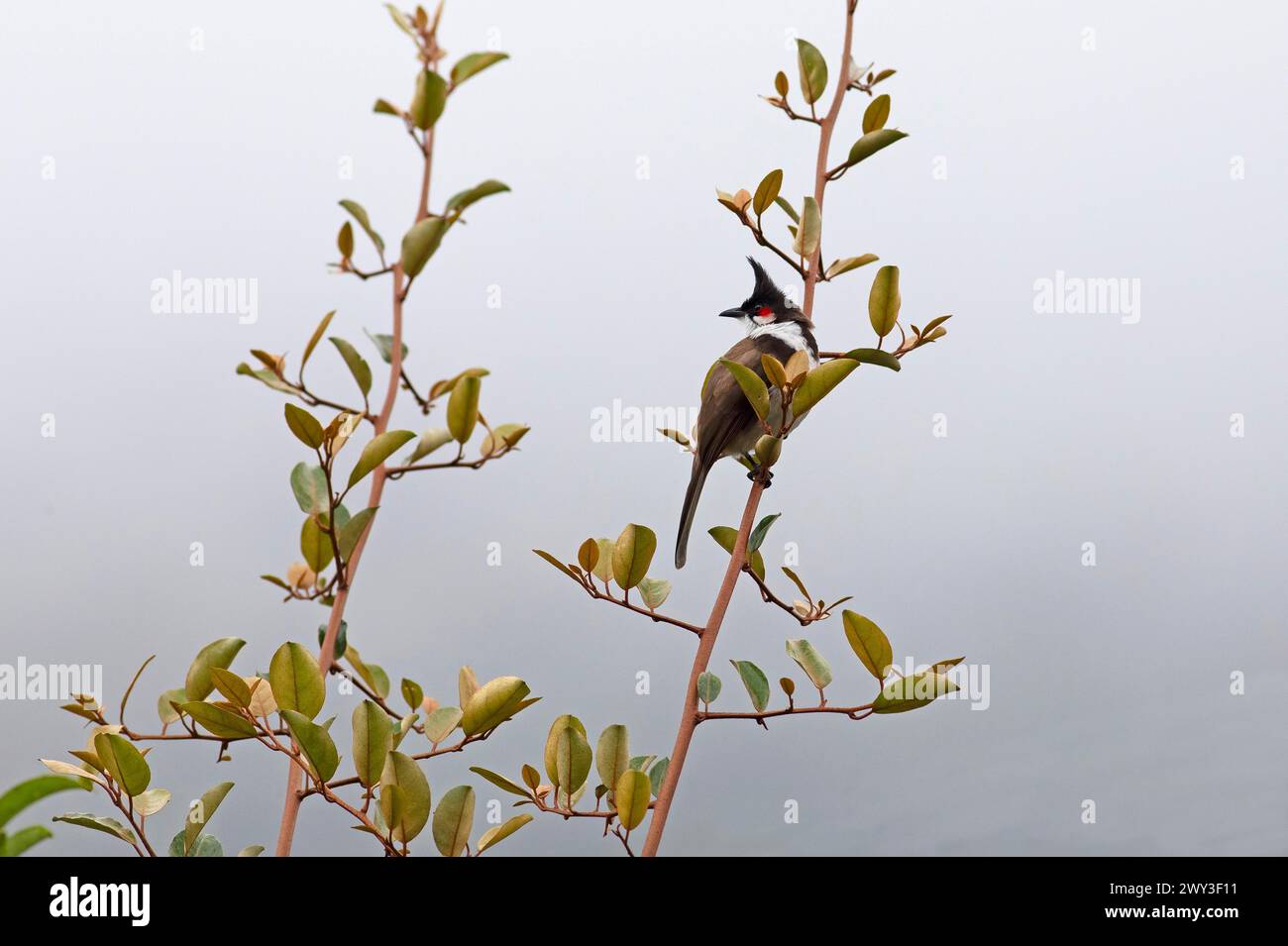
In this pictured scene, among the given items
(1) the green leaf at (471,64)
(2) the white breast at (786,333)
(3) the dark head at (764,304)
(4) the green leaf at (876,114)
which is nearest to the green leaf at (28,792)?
(1) the green leaf at (471,64)

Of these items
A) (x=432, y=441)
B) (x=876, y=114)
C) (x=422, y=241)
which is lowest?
(x=432, y=441)

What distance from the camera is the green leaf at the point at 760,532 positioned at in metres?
1.48

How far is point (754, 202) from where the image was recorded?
165 cm

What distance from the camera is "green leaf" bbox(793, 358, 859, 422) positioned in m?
1.41

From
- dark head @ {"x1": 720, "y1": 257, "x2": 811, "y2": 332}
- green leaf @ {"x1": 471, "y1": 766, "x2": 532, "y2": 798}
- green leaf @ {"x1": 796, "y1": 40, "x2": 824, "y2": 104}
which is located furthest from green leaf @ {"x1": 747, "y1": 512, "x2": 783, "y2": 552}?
dark head @ {"x1": 720, "y1": 257, "x2": 811, "y2": 332}

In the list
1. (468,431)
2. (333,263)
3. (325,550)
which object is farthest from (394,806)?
(333,263)

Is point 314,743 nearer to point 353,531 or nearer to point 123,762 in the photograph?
point 353,531

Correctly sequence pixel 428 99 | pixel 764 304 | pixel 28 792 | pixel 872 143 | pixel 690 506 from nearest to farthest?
pixel 28 792
pixel 428 99
pixel 872 143
pixel 690 506
pixel 764 304

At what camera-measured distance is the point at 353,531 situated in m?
1.19

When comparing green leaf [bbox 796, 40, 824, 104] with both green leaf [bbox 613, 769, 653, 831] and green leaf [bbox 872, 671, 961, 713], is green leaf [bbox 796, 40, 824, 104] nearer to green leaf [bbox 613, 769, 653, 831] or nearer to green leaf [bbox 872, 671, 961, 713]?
green leaf [bbox 872, 671, 961, 713]

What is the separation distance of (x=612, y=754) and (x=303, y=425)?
65cm

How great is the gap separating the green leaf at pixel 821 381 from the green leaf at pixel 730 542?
0.80 ft

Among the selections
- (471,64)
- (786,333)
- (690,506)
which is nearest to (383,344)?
(471,64)

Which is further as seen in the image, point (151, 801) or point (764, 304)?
point (764, 304)
